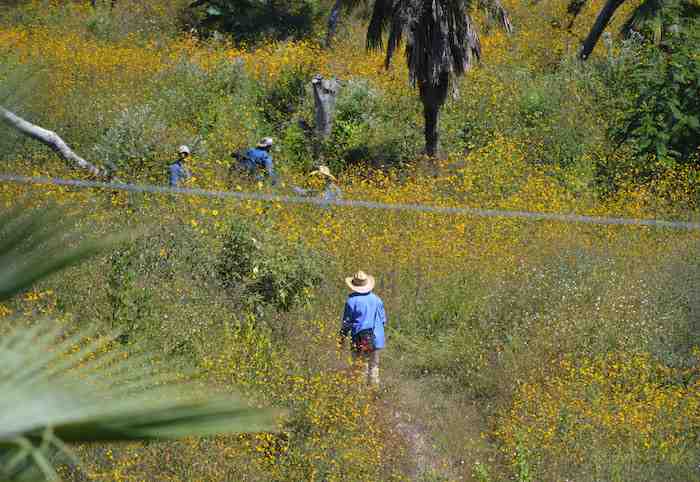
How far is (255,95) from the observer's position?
1681 centimetres

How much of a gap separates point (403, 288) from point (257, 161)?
3.33 meters

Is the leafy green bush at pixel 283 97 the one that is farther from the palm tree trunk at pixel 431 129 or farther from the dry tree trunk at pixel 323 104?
the palm tree trunk at pixel 431 129

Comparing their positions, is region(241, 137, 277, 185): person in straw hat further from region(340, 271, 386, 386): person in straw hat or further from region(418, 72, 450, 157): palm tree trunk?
region(340, 271, 386, 386): person in straw hat

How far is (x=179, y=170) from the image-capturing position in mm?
12375

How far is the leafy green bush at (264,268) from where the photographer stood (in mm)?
9945

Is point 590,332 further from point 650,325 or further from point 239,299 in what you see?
point 239,299

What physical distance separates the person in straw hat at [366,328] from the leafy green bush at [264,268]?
104 cm

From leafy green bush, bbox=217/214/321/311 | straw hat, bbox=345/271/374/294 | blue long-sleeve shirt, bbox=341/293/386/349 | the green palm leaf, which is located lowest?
leafy green bush, bbox=217/214/321/311

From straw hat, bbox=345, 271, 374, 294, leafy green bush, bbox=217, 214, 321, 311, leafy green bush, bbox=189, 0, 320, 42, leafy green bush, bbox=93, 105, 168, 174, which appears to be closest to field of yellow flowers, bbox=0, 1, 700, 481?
leafy green bush, bbox=93, 105, 168, 174

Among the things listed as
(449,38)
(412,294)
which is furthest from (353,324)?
(449,38)

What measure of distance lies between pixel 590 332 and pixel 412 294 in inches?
80.5

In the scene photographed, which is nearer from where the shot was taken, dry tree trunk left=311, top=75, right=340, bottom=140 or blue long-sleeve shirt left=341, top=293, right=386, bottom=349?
blue long-sleeve shirt left=341, top=293, right=386, bottom=349

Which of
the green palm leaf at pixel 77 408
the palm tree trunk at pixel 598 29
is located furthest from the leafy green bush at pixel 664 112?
the green palm leaf at pixel 77 408

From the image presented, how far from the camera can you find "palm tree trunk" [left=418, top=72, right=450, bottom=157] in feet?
48.6
